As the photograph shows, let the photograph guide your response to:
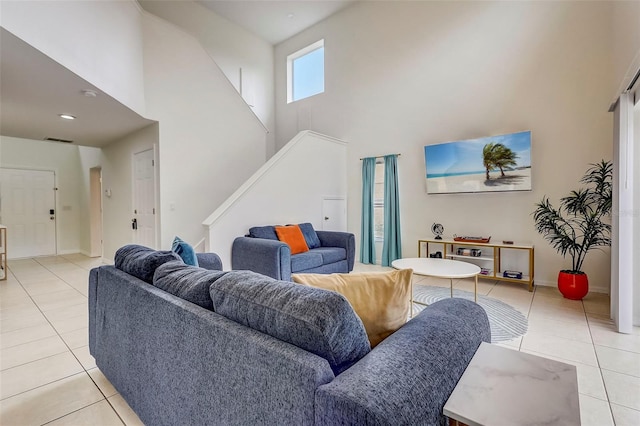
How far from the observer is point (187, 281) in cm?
134

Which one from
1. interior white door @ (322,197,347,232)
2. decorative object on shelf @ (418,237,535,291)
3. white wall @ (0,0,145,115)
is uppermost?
white wall @ (0,0,145,115)

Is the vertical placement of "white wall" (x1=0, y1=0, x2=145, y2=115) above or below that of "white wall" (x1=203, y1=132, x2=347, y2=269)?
above

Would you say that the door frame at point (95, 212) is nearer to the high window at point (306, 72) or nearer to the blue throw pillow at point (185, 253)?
the high window at point (306, 72)

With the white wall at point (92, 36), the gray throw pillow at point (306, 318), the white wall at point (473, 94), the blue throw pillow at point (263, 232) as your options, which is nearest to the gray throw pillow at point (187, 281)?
the gray throw pillow at point (306, 318)

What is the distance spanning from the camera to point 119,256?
187 cm

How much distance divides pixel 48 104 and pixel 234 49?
381cm

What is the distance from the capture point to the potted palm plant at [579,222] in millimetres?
3334

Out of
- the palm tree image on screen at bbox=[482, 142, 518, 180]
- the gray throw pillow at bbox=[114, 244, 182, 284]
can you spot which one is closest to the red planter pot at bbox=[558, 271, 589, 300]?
the palm tree image on screen at bbox=[482, 142, 518, 180]

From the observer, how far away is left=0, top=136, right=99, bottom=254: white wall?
6.55 meters

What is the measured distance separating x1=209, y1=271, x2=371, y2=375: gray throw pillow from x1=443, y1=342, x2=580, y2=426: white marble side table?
0.29 m

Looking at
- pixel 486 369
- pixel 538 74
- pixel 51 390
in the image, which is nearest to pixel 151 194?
pixel 51 390

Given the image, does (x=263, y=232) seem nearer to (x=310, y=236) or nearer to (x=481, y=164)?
(x=310, y=236)

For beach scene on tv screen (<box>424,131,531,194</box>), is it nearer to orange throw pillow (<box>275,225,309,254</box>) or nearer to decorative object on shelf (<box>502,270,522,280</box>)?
decorative object on shelf (<box>502,270,522,280</box>)

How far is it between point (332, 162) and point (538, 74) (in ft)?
10.5
